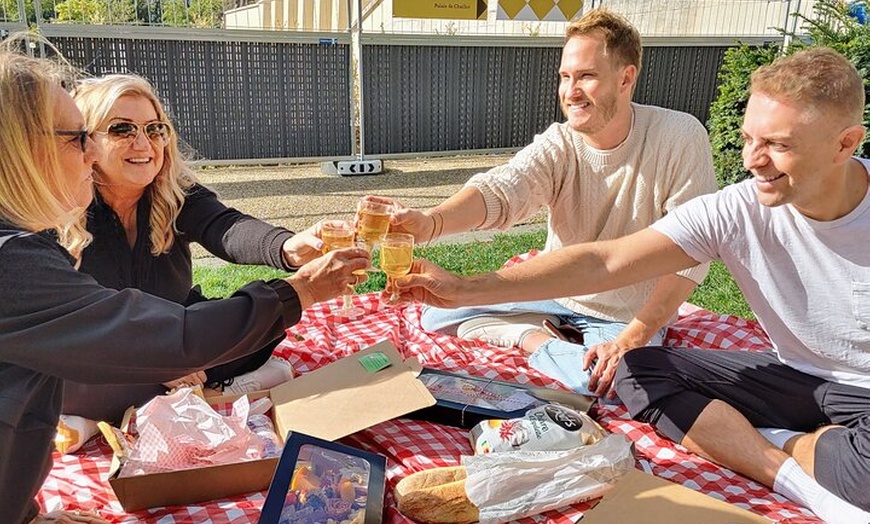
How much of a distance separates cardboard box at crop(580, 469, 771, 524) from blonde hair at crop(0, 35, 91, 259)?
1.91 m

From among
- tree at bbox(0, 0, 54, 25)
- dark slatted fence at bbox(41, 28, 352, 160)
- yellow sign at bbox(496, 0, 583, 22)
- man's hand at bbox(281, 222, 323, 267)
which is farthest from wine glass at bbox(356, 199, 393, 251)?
yellow sign at bbox(496, 0, 583, 22)

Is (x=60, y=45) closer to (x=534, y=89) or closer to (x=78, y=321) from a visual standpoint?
(x=534, y=89)

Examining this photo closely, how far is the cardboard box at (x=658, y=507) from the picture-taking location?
2424 mm

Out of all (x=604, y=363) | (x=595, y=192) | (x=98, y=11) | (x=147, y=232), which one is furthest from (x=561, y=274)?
(x=98, y=11)

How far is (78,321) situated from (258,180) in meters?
7.49

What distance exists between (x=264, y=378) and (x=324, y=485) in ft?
3.72

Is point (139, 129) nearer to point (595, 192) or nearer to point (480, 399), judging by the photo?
point (480, 399)

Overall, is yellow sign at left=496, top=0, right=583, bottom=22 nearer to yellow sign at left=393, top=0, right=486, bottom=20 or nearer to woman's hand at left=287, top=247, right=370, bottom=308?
yellow sign at left=393, top=0, right=486, bottom=20


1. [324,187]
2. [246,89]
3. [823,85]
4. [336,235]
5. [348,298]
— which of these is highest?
[823,85]

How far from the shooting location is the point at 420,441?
3.07 m

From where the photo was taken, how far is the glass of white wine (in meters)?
3.05

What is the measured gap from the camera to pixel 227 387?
337cm

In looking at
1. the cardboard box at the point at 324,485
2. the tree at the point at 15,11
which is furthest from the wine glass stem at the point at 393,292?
the tree at the point at 15,11

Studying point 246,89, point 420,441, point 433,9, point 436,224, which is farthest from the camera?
point 433,9
